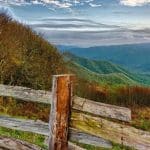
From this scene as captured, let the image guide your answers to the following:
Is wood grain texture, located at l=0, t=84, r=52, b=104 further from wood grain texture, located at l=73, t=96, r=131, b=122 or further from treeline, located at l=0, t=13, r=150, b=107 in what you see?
treeline, located at l=0, t=13, r=150, b=107

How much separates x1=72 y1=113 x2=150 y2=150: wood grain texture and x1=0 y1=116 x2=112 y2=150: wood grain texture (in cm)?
9

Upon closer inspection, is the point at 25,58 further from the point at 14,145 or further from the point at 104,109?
the point at 104,109

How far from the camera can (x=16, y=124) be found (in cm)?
862

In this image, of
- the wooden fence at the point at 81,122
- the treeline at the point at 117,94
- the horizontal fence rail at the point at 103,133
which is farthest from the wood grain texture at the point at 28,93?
the treeline at the point at 117,94

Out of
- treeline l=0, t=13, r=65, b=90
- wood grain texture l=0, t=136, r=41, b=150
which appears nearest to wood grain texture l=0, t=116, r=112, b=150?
wood grain texture l=0, t=136, r=41, b=150

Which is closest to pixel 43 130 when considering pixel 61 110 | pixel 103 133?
pixel 61 110

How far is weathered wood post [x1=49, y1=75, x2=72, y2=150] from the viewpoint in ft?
23.9

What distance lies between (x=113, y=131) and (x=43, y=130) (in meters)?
1.53

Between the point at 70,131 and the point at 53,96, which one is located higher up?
the point at 53,96

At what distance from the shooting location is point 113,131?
271 inches

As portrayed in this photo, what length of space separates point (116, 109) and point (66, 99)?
774mm

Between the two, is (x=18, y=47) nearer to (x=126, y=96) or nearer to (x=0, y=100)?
(x=0, y=100)

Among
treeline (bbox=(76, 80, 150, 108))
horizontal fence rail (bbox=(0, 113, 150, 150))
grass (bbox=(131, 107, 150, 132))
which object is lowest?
grass (bbox=(131, 107, 150, 132))

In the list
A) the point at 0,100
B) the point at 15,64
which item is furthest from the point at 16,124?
the point at 15,64
